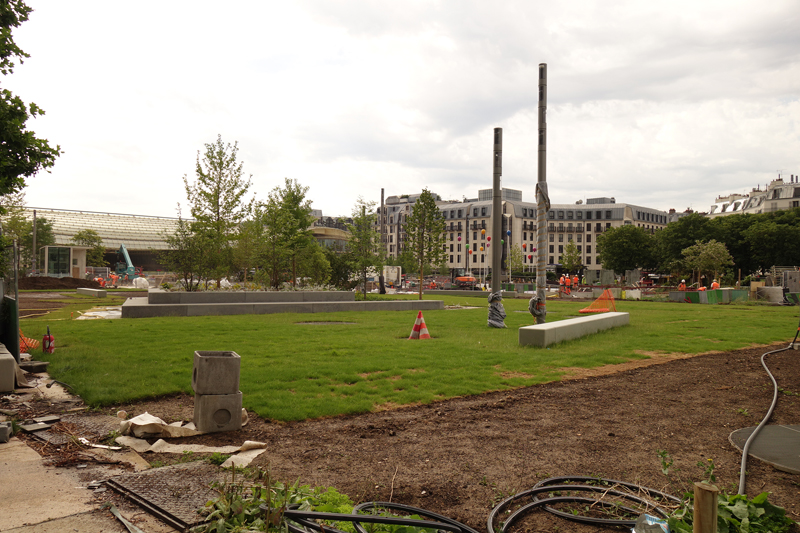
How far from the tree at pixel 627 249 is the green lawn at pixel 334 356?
238 feet

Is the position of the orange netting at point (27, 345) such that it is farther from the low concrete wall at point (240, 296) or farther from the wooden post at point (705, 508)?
the wooden post at point (705, 508)

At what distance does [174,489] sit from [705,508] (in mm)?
3574

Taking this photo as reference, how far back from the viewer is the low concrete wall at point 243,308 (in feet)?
67.2

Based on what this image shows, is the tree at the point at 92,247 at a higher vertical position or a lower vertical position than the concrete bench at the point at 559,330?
higher

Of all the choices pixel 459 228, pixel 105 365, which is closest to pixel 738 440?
pixel 105 365

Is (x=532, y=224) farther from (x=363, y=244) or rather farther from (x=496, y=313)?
(x=496, y=313)

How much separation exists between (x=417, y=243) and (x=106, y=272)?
5293cm

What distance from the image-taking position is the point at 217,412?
18.9 ft

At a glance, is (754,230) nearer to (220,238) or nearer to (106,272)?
(220,238)

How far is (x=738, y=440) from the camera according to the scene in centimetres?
535

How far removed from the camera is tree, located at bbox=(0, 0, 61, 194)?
959 cm

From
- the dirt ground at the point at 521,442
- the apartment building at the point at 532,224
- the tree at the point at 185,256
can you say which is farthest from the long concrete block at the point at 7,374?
the apartment building at the point at 532,224

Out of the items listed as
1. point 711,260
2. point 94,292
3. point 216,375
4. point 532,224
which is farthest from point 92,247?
point 532,224

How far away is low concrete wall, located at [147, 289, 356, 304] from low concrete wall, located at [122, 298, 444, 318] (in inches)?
29.7
